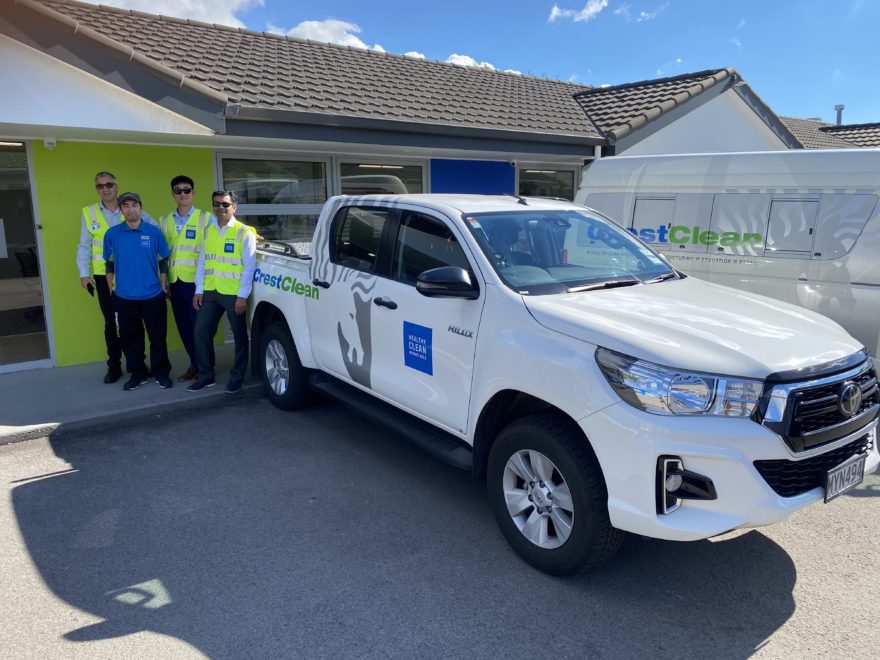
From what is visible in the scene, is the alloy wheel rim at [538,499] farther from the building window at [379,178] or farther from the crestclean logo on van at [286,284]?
the building window at [379,178]

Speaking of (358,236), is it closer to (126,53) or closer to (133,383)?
(133,383)

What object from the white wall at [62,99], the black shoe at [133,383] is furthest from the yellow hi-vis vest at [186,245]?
the black shoe at [133,383]

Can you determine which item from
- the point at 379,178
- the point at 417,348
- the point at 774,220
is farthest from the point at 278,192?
the point at 774,220

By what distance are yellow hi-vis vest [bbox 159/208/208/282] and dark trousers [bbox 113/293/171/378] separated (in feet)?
1.01

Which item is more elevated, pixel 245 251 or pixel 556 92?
pixel 556 92

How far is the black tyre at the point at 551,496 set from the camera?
309cm

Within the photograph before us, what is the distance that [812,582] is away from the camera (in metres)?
3.38

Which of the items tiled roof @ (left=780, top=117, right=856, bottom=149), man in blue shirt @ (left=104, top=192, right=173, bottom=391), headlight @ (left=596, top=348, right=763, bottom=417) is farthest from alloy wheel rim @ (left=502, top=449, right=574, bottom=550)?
tiled roof @ (left=780, top=117, right=856, bottom=149)

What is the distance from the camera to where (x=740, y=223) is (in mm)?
6531

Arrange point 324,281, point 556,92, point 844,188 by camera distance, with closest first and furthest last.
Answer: point 324,281
point 844,188
point 556,92

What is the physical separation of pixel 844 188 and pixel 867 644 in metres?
4.32

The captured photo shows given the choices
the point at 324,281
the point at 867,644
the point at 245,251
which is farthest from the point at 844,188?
the point at 245,251

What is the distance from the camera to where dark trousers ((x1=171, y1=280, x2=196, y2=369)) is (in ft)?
22.4

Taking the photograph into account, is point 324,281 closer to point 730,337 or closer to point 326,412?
point 326,412
